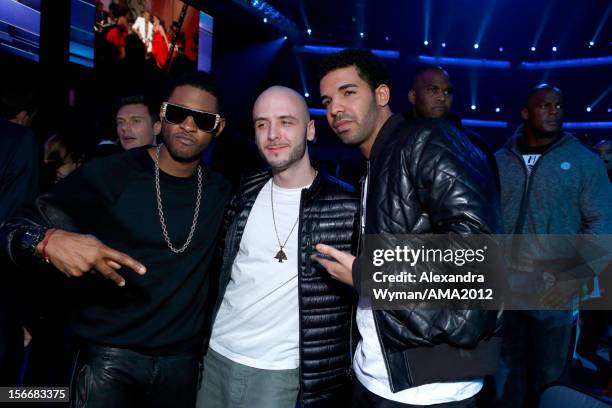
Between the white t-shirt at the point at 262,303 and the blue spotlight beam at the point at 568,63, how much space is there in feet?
48.0

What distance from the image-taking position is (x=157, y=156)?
89.5 inches

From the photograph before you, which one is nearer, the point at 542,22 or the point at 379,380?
the point at 379,380

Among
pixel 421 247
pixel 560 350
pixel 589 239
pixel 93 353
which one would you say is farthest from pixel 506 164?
pixel 93 353

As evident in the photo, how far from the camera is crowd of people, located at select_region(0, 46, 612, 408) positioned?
149 centimetres

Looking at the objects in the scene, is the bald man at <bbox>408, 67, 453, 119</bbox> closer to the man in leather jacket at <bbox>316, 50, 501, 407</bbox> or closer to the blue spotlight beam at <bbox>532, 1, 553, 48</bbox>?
the man in leather jacket at <bbox>316, 50, 501, 407</bbox>

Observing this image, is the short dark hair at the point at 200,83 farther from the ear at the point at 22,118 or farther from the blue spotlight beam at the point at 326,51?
the blue spotlight beam at the point at 326,51

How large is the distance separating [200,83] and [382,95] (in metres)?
1.00

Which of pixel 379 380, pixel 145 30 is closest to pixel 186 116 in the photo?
pixel 379 380

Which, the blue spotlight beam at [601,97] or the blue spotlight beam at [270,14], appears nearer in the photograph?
the blue spotlight beam at [270,14]

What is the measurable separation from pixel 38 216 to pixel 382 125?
1558 mm

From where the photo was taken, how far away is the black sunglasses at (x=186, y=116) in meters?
2.23

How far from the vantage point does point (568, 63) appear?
1356 centimetres

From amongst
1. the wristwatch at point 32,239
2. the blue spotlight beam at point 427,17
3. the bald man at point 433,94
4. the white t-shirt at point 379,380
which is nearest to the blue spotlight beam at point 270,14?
the blue spotlight beam at point 427,17

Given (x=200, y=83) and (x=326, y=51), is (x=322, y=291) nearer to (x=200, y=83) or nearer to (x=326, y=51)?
(x=200, y=83)
